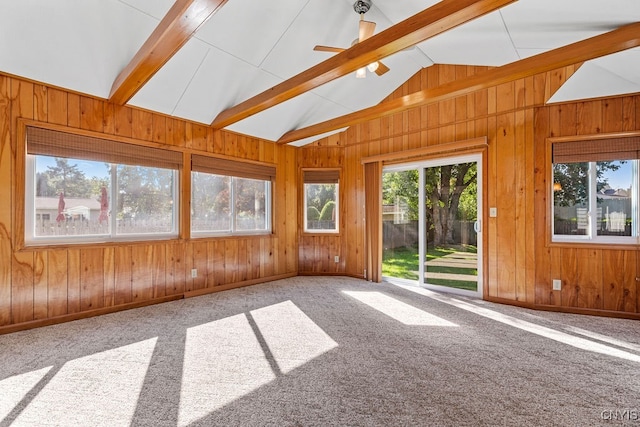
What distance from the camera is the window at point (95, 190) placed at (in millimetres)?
3076

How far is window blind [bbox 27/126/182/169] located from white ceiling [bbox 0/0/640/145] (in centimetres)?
51

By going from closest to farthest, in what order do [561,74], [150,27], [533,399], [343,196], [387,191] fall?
[533,399] < [150,27] < [561,74] < [387,191] < [343,196]

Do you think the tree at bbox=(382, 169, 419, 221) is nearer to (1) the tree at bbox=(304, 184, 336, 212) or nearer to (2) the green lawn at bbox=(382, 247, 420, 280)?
(2) the green lawn at bbox=(382, 247, 420, 280)

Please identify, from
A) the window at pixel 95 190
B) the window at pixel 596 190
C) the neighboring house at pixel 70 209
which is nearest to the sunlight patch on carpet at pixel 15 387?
the window at pixel 95 190

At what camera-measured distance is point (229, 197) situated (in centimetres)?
479

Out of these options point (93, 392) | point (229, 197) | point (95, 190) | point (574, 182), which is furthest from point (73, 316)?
point (574, 182)

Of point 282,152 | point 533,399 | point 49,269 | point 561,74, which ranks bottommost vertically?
point 533,399

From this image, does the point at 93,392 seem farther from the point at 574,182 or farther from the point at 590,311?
the point at 574,182

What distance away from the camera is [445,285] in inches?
178

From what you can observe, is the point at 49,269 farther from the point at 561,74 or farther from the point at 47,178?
the point at 561,74

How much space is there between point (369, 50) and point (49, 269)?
3761 millimetres

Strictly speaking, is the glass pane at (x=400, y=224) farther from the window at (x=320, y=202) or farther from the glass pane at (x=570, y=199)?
the glass pane at (x=570, y=199)

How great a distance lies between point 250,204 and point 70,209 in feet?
7.88

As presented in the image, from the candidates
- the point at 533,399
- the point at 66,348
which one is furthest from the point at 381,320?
the point at 66,348
